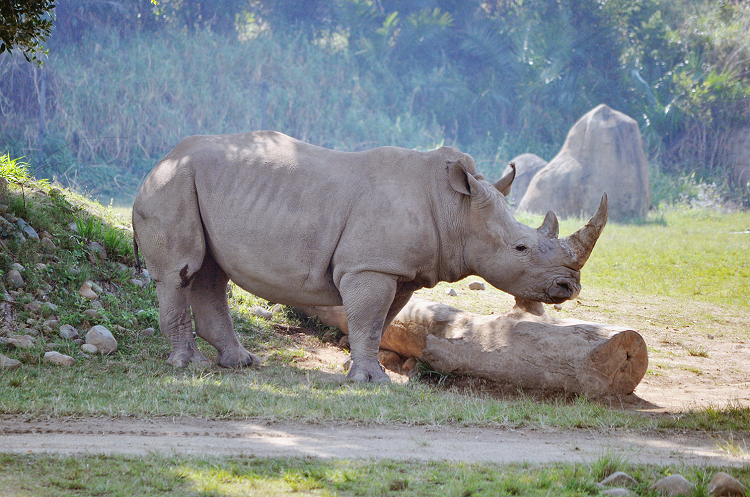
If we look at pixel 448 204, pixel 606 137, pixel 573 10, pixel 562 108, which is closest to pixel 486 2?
pixel 573 10

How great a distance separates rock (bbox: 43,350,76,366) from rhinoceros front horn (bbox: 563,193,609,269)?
4.79 metres

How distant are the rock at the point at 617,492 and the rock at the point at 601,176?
61.5ft

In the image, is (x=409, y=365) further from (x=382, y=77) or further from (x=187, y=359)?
(x=382, y=77)

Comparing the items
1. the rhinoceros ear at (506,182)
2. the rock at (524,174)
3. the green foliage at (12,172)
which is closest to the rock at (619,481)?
the rhinoceros ear at (506,182)

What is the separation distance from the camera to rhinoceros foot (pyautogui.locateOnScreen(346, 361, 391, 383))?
6602mm

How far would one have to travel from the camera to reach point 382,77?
36.3m

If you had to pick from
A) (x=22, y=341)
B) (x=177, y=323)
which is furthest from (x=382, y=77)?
(x=22, y=341)

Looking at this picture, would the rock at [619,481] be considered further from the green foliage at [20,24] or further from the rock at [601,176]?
the rock at [601,176]

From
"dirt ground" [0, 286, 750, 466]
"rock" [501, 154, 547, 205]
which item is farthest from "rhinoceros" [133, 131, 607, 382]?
"rock" [501, 154, 547, 205]

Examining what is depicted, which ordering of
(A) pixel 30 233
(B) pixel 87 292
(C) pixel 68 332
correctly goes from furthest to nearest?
(A) pixel 30 233 → (B) pixel 87 292 → (C) pixel 68 332

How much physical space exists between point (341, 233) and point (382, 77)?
3077 cm

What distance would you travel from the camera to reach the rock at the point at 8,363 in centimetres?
637

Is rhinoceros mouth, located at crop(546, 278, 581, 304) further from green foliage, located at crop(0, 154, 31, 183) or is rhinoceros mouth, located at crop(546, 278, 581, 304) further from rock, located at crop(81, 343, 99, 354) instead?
green foliage, located at crop(0, 154, 31, 183)

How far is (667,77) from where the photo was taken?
3152 centimetres
